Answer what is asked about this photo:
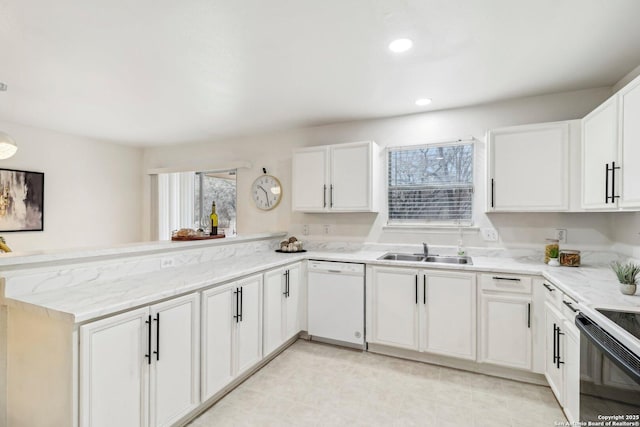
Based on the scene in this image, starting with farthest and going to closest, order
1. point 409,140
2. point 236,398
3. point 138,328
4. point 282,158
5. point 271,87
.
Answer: point 282,158
point 409,140
point 271,87
point 236,398
point 138,328

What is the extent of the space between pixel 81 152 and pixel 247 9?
418cm

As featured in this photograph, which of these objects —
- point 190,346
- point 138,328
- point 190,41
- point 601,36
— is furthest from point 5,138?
point 601,36

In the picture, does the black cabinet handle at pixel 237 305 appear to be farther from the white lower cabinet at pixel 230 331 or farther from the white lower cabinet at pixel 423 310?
the white lower cabinet at pixel 423 310

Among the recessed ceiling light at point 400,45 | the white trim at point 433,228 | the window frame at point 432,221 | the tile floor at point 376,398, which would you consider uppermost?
the recessed ceiling light at point 400,45

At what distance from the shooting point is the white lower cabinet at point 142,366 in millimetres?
1476

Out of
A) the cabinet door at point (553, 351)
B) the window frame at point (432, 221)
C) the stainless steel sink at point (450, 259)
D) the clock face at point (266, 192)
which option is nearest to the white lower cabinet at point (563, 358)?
the cabinet door at point (553, 351)

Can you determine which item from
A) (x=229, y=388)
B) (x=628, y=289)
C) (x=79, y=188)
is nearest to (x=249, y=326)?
(x=229, y=388)

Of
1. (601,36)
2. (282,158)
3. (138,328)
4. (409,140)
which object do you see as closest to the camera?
(138,328)

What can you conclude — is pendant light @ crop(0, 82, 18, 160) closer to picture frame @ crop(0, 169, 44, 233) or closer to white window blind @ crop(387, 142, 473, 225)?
picture frame @ crop(0, 169, 44, 233)

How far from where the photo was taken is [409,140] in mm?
3561

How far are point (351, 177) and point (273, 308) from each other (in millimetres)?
1643

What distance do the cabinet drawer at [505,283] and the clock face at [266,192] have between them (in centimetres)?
273

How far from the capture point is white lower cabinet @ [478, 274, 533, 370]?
8.27 feet

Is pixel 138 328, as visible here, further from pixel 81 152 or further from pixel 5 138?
pixel 81 152
